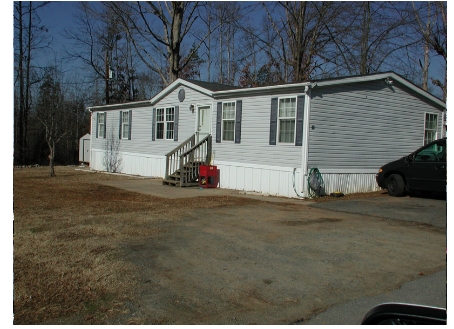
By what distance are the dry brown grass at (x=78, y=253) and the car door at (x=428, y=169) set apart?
5783 millimetres

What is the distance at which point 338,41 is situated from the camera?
2653cm

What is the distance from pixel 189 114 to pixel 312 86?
6.65 m

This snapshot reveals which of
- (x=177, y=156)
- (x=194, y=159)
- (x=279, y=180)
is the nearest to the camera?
(x=279, y=180)

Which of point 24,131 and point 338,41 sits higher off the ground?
point 338,41

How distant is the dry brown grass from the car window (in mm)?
6051

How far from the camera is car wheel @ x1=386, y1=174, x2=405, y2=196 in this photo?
12.7 metres

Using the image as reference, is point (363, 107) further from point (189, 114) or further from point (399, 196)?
point (189, 114)

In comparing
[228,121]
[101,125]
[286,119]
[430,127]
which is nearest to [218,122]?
[228,121]

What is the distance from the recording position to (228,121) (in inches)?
603

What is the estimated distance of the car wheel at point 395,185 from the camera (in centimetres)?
1266

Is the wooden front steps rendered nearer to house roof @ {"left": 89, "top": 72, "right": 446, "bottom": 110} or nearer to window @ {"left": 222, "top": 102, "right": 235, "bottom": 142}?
window @ {"left": 222, "top": 102, "right": 235, "bottom": 142}

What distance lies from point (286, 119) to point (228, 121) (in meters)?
2.93

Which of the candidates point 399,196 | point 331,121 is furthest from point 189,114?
point 399,196

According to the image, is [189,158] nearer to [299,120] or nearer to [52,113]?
[299,120]
